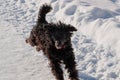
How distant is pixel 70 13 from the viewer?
34.3ft

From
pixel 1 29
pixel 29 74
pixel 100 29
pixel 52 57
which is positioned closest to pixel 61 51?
pixel 52 57

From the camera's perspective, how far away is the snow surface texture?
7.12 metres

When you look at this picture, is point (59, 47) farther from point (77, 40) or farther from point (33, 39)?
point (77, 40)

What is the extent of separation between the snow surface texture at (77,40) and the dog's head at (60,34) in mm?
1062

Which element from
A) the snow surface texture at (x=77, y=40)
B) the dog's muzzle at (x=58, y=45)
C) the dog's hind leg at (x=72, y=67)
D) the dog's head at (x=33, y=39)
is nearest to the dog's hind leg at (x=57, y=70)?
the dog's hind leg at (x=72, y=67)

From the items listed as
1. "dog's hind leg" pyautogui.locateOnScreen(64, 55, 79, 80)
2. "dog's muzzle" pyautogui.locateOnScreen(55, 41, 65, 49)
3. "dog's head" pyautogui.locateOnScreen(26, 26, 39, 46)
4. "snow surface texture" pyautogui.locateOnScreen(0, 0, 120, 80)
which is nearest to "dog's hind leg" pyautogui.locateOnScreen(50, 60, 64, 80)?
"dog's hind leg" pyautogui.locateOnScreen(64, 55, 79, 80)

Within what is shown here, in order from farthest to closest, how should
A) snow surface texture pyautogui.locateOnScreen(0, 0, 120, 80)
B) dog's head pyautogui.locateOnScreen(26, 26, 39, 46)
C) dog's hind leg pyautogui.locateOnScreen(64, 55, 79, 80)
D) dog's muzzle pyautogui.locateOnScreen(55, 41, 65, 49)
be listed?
dog's head pyautogui.locateOnScreen(26, 26, 39, 46), snow surface texture pyautogui.locateOnScreen(0, 0, 120, 80), dog's hind leg pyautogui.locateOnScreen(64, 55, 79, 80), dog's muzzle pyautogui.locateOnScreen(55, 41, 65, 49)

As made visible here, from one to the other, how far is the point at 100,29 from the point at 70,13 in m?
1.88

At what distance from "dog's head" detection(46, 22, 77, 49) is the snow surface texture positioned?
1.06 metres

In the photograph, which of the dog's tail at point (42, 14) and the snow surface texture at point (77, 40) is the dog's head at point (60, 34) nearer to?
the snow surface texture at point (77, 40)

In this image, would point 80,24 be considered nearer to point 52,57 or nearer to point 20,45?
point 20,45

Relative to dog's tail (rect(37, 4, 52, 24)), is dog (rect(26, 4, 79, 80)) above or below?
above

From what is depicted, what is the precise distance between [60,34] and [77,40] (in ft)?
9.03

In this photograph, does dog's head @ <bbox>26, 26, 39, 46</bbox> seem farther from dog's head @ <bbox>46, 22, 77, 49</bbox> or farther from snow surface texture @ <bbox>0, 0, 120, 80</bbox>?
dog's head @ <bbox>46, 22, 77, 49</bbox>
